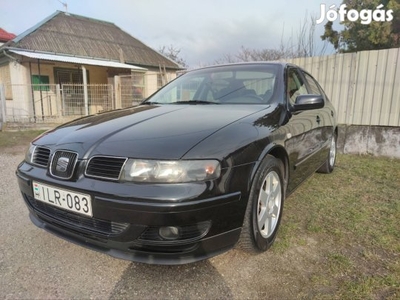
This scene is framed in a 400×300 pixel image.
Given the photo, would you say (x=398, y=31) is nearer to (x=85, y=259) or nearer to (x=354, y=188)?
(x=354, y=188)

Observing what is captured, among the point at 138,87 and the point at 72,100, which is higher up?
the point at 138,87

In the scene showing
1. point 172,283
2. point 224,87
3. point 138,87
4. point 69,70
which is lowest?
point 172,283

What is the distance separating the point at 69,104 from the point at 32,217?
9579mm

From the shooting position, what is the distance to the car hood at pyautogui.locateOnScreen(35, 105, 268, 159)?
1.81 metres

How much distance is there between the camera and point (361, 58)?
5699mm

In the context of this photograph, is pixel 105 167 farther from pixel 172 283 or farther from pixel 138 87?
pixel 138 87

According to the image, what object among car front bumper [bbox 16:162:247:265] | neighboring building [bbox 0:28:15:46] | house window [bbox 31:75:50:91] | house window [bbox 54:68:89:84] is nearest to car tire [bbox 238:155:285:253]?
car front bumper [bbox 16:162:247:265]

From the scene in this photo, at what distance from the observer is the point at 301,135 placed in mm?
2881

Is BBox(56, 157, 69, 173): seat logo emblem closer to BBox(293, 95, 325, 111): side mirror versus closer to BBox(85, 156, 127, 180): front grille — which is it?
BBox(85, 156, 127, 180): front grille

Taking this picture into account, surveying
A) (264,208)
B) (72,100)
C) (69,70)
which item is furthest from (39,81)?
(264,208)

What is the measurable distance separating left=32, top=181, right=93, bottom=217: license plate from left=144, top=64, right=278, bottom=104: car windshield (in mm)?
1518

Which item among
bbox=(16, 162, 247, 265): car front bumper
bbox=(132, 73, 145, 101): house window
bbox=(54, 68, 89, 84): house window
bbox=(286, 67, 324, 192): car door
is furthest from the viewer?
bbox=(54, 68, 89, 84): house window

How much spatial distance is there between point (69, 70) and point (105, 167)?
13213 millimetres

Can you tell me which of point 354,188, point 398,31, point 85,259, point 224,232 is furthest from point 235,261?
point 398,31
